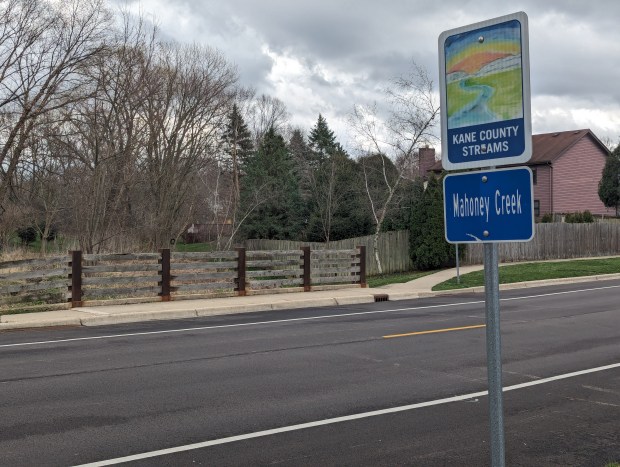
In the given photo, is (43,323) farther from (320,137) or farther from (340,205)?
(320,137)

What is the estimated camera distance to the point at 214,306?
16641 millimetres

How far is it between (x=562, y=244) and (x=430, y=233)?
29.3 feet

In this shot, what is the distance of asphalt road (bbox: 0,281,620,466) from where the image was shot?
5957 mm

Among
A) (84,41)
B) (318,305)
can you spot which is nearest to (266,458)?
(318,305)

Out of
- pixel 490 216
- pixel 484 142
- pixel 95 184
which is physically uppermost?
pixel 95 184

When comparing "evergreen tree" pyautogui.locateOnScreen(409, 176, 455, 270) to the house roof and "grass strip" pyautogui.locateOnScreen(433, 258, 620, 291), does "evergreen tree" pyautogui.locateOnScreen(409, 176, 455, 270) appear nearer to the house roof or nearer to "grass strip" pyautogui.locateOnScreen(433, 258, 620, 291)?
"grass strip" pyautogui.locateOnScreen(433, 258, 620, 291)

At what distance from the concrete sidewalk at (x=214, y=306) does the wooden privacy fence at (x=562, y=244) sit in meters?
9.74

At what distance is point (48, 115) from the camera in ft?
73.9

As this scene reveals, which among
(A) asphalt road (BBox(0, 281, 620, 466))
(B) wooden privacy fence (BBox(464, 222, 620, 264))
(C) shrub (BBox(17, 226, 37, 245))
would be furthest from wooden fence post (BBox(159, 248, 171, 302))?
A: (C) shrub (BBox(17, 226, 37, 245))

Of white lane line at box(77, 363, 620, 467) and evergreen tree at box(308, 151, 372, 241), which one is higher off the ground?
evergreen tree at box(308, 151, 372, 241)

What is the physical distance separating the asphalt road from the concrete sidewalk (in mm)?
814

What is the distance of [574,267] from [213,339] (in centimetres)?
2167

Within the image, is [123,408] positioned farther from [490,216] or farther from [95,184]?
[95,184]

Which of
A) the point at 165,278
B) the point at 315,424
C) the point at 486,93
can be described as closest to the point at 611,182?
the point at 165,278
